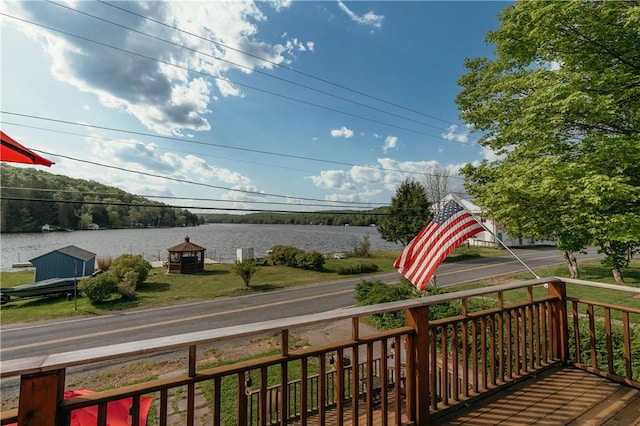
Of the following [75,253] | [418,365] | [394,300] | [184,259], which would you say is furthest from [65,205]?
[418,365]

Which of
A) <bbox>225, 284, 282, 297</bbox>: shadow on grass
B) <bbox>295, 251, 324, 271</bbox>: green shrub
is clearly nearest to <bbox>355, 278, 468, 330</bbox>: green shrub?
<bbox>225, 284, 282, 297</bbox>: shadow on grass

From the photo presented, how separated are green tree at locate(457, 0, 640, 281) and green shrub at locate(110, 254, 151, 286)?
52.4ft

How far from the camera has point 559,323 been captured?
3291mm

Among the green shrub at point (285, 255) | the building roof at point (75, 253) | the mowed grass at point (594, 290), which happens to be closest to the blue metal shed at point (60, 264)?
the building roof at point (75, 253)

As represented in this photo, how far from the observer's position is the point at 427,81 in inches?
635

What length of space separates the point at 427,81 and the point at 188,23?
1207cm

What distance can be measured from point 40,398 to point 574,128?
8.05 m

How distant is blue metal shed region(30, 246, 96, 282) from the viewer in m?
15.0

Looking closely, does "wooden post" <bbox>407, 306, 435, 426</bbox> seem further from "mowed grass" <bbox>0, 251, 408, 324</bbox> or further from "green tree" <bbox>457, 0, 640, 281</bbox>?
"mowed grass" <bbox>0, 251, 408, 324</bbox>

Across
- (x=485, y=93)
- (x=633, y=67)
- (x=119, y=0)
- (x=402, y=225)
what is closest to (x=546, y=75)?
(x=633, y=67)

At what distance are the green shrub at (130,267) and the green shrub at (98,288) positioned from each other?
1573 mm

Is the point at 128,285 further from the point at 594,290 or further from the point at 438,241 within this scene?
the point at 594,290

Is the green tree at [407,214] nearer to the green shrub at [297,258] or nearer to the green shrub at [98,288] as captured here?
the green shrub at [297,258]

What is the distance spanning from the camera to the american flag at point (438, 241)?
3408 millimetres
